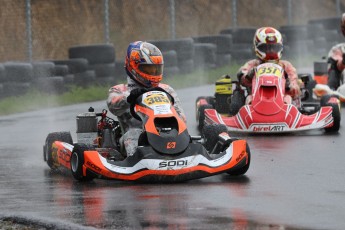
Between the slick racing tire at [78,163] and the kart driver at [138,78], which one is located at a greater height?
the kart driver at [138,78]

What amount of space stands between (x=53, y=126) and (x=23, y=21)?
1179 centimetres

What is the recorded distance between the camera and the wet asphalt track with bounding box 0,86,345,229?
8781 mm

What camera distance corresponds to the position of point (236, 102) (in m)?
16.6

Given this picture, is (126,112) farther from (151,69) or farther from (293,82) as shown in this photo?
(293,82)

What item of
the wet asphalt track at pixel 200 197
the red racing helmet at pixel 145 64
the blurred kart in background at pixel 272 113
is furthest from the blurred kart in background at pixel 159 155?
the blurred kart in background at pixel 272 113

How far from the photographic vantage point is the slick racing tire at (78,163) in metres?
10.9

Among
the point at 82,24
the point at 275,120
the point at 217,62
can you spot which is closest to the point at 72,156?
the point at 275,120

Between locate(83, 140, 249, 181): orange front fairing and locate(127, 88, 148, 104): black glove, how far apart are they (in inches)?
34.5

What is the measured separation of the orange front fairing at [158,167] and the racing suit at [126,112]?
0.71 metres

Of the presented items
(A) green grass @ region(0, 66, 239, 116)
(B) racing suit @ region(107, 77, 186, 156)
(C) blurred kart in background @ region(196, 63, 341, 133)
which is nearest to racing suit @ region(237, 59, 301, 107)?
(C) blurred kart in background @ region(196, 63, 341, 133)

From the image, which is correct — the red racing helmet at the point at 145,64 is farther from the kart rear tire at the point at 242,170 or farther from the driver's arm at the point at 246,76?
the driver's arm at the point at 246,76

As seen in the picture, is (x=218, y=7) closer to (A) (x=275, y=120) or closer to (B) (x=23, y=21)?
(B) (x=23, y=21)

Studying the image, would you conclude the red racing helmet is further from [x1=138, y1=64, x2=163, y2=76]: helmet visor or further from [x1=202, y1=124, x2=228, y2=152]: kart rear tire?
[x1=202, y1=124, x2=228, y2=152]: kart rear tire

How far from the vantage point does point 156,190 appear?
410 inches
